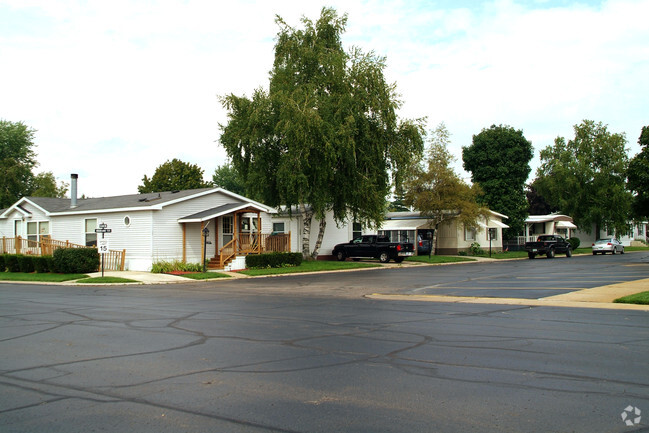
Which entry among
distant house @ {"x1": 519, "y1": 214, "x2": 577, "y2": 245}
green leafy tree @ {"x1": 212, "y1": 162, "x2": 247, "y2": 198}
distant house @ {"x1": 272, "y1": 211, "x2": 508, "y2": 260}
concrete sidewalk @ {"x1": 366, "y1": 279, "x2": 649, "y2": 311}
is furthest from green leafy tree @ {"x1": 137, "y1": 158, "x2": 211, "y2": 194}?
concrete sidewalk @ {"x1": 366, "y1": 279, "x2": 649, "y2": 311}

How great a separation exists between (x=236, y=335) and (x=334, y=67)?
87.5 feet

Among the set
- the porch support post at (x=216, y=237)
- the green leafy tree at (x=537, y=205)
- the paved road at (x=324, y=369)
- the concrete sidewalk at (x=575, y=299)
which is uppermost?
the green leafy tree at (x=537, y=205)

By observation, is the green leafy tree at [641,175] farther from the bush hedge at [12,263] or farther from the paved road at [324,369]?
the bush hedge at [12,263]

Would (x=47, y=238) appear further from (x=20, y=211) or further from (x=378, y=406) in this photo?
(x=378, y=406)

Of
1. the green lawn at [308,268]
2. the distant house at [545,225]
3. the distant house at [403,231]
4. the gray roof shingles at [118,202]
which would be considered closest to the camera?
the green lawn at [308,268]

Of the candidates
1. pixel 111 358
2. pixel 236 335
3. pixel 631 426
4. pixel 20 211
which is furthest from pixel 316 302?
pixel 20 211

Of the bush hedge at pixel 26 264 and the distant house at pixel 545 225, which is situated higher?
the distant house at pixel 545 225

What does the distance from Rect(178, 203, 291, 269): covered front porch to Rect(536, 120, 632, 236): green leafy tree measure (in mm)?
41112

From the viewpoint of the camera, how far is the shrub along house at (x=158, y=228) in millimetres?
30031

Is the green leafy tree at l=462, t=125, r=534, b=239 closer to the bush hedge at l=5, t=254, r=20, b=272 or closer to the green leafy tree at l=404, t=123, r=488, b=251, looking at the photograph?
the green leafy tree at l=404, t=123, r=488, b=251

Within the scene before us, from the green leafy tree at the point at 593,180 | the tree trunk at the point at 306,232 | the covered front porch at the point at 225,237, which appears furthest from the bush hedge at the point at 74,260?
the green leafy tree at the point at 593,180

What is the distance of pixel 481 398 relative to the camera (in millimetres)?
5945

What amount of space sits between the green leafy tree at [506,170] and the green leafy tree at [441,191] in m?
10.9

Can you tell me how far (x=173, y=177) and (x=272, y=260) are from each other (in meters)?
38.0
